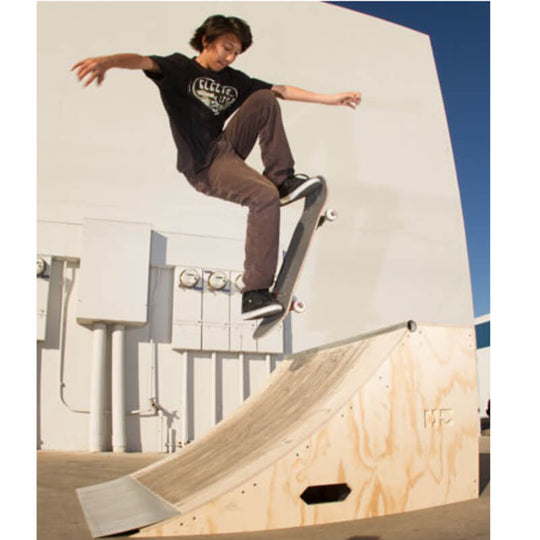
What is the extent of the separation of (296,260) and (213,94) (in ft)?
5.10

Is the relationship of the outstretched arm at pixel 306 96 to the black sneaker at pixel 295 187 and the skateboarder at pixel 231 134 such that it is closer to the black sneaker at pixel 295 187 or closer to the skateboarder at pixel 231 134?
the skateboarder at pixel 231 134

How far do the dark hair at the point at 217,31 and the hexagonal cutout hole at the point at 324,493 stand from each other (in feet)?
11.8

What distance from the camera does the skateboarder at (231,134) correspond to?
151 inches

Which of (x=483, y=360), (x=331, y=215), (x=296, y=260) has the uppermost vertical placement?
(x=331, y=215)

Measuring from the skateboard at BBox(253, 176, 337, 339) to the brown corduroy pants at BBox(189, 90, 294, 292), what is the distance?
0.47 ft

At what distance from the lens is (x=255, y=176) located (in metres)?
3.93

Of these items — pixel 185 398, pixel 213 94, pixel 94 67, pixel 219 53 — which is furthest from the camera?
pixel 185 398

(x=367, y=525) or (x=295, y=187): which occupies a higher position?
(x=295, y=187)

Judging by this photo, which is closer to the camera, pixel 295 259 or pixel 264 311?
pixel 264 311

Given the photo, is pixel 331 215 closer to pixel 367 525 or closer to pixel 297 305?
pixel 297 305

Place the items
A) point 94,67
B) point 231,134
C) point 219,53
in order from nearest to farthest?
→ point 94,67 < point 231,134 < point 219,53

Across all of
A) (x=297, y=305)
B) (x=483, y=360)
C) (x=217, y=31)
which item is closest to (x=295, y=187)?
(x=297, y=305)
